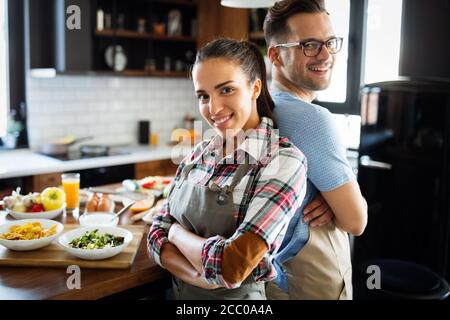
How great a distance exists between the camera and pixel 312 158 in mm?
1453

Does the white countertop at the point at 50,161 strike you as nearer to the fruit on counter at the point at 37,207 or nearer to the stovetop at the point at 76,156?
the stovetop at the point at 76,156

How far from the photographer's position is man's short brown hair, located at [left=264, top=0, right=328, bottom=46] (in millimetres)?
1620

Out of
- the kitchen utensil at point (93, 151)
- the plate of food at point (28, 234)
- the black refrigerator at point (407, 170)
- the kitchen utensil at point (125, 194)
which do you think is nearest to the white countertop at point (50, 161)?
the kitchen utensil at point (93, 151)

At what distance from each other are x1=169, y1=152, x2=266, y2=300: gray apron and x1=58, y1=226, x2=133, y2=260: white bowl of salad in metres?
0.23

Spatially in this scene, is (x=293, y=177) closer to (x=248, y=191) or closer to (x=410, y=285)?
(x=248, y=191)

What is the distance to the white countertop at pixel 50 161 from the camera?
11.1ft

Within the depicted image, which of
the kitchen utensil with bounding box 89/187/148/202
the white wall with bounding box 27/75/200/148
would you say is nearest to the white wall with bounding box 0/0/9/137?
the white wall with bounding box 27/75/200/148

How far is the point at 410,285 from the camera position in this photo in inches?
94.4

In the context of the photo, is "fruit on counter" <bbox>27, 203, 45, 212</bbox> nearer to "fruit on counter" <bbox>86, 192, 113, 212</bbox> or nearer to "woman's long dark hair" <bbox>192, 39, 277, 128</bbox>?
"fruit on counter" <bbox>86, 192, 113, 212</bbox>

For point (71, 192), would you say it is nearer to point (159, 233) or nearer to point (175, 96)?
point (159, 233)

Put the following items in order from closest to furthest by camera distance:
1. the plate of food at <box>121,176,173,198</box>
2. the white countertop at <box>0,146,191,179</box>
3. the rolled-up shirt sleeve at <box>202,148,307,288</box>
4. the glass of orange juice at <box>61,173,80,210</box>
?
the rolled-up shirt sleeve at <box>202,148,307,288</box> < the glass of orange juice at <box>61,173,80,210</box> < the plate of food at <box>121,176,173,198</box> < the white countertop at <box>0,146,191,179</box>

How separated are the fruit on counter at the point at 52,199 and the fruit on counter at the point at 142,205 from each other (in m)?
0.31

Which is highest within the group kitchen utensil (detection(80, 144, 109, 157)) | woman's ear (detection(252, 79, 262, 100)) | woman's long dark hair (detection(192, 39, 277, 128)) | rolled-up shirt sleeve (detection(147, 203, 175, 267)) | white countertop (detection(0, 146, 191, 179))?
woman's long dark hair (detection(192, 39, 277, 128))
